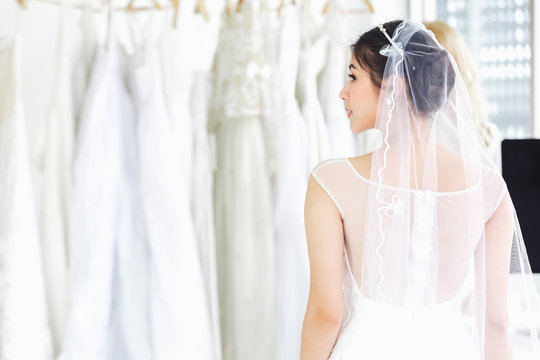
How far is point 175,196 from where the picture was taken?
1925 millimetres

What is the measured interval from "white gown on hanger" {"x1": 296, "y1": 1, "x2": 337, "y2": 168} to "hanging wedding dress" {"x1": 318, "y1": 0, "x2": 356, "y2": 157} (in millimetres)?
27

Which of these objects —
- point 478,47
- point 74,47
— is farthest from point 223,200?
point 478,47

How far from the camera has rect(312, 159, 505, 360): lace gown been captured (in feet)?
4.07

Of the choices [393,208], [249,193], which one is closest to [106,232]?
[249,193]

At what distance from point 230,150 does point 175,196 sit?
0.90 ft

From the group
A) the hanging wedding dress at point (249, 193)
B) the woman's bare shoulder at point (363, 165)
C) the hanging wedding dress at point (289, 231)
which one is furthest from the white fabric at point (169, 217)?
the woman's bare shoulder at point (363, 165)

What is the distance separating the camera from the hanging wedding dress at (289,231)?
6.71ft

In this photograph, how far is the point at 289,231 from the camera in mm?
2059

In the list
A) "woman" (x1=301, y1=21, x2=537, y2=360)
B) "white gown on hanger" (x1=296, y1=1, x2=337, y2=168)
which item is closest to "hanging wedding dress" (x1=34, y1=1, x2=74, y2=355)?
"white gown on hanger" (x1=296, y1=1, x2=337, y2=168)

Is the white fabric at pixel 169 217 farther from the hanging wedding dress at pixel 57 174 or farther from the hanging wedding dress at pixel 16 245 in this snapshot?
the hanging wedding dress at pixel 16 245

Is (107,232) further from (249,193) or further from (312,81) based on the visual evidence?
(312,81)

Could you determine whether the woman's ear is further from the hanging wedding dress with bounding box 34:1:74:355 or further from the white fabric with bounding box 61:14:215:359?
the hanging wedding dress with bounding box 34:1:74:355

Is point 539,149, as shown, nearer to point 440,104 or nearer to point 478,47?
point 440,104

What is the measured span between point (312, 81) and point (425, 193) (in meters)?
1.01
